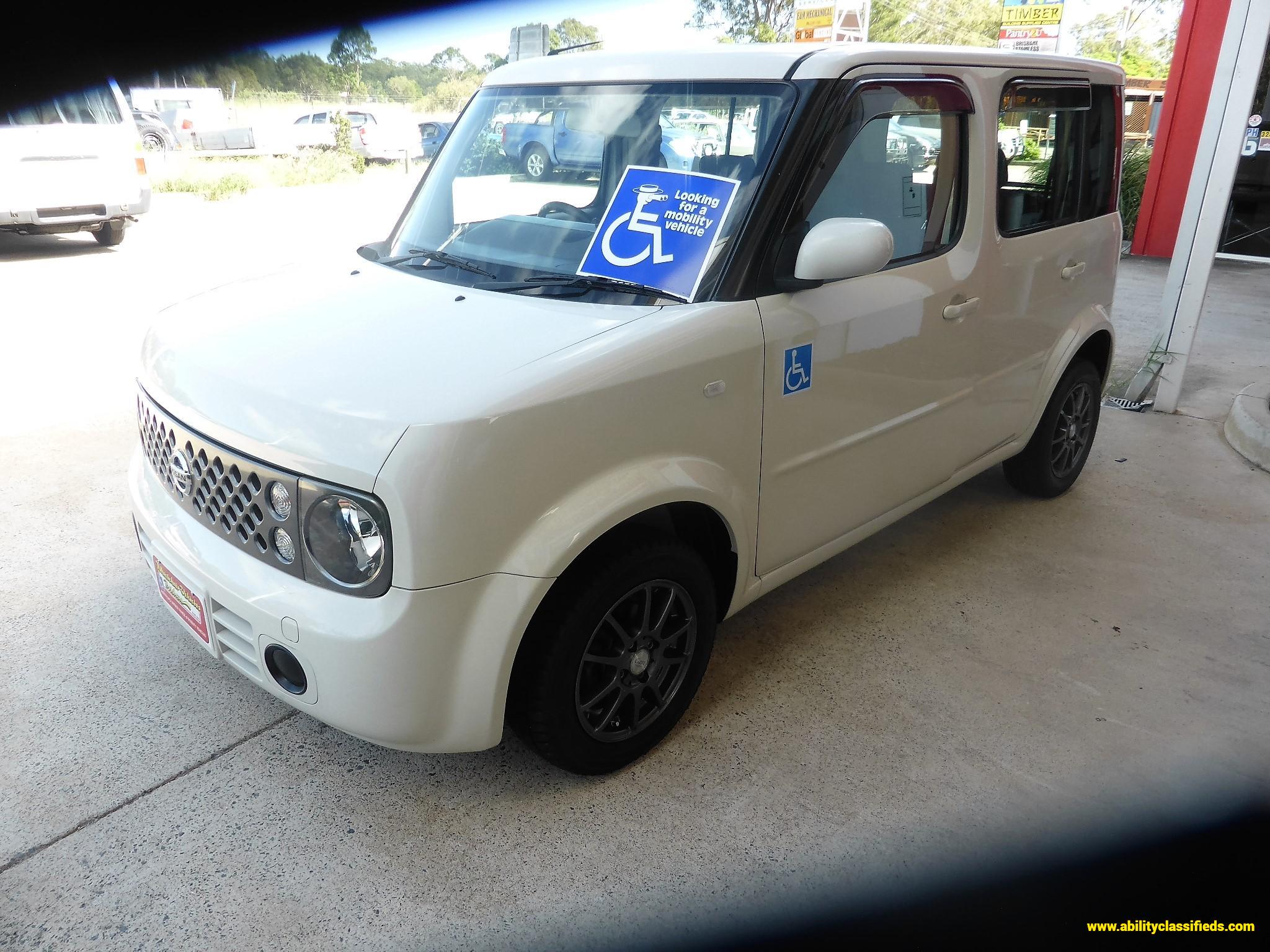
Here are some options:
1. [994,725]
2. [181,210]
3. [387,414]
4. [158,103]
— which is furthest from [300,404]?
[158,103]

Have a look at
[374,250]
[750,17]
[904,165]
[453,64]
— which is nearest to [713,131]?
[904,165]

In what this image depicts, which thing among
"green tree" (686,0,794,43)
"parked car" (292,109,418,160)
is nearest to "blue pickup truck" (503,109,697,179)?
"green tree" (686,0,794,43)

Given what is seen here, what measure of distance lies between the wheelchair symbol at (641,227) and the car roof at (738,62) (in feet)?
1.25

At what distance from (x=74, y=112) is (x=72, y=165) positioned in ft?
1.81

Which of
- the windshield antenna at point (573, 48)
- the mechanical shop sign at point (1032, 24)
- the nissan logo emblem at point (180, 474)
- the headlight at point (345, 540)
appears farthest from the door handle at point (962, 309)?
the mechanical shop sign at point (1032, 24)

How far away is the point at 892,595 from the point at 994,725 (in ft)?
2.54

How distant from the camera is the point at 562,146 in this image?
2840mm

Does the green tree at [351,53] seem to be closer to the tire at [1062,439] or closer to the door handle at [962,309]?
the door handle at [962,309]

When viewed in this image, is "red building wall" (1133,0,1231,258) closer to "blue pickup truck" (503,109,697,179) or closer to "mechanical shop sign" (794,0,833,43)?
"mechanical shop sign" (794,0,833,43)

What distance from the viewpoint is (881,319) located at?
107 inches

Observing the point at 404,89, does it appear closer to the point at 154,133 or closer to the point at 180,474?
the point at 154,133

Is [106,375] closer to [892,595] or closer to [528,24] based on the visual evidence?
[528,24]

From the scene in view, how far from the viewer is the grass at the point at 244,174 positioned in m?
15.6

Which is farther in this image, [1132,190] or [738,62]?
[1132,190]
